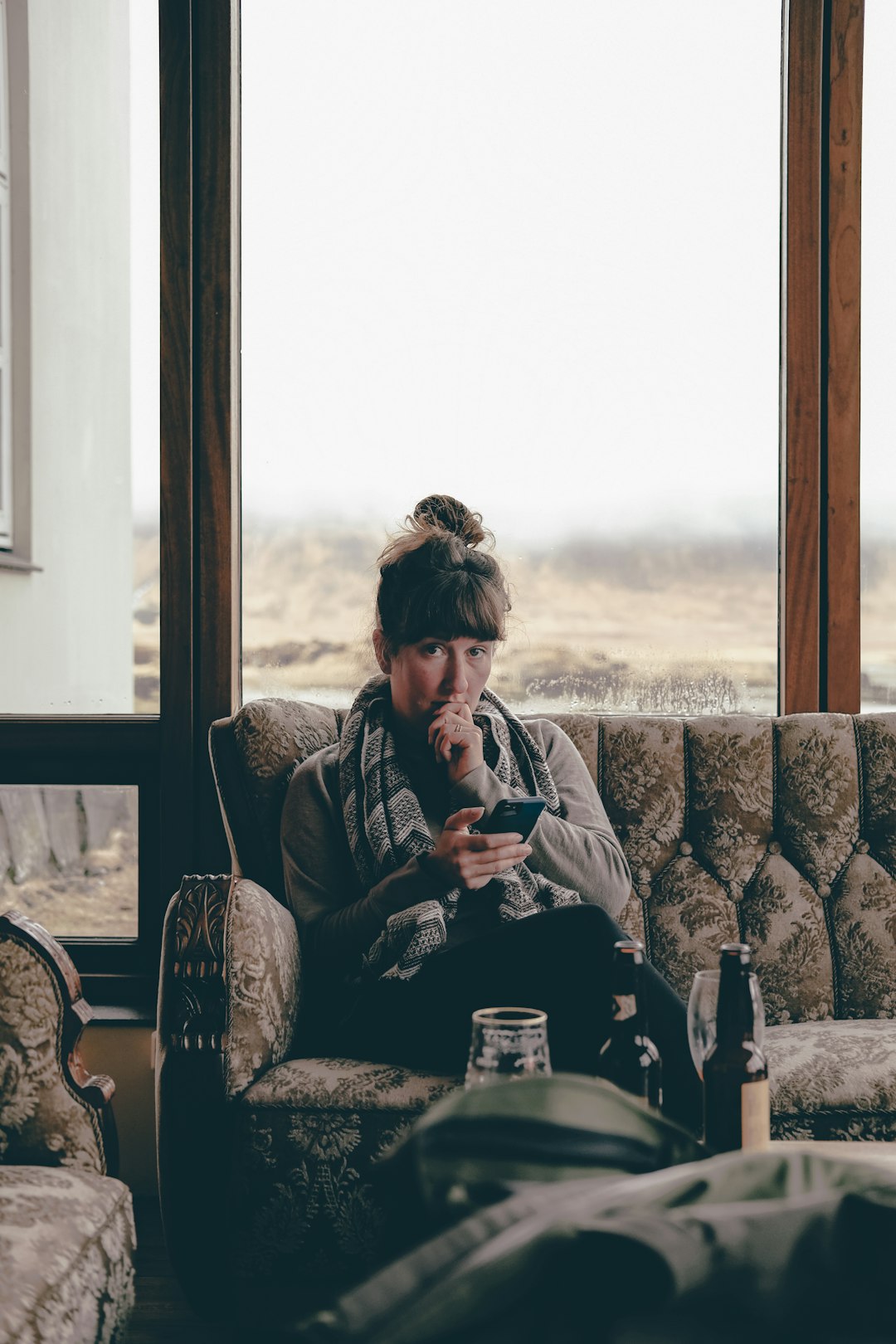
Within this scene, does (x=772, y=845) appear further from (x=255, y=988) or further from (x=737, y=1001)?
(x=737, y=1001)

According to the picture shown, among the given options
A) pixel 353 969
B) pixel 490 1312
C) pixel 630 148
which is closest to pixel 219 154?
pixel 630 148

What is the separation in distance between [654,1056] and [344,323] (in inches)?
79.3

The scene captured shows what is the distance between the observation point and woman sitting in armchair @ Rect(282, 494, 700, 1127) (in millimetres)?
1616

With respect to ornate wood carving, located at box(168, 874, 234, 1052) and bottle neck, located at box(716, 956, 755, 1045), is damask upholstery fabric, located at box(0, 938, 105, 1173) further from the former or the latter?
bottle neck, located at box(716, 956, 755, 1045)

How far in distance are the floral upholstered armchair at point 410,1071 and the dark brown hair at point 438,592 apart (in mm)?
320

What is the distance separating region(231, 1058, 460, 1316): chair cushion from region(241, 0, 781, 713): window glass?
125 cm

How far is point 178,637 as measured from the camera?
263 cm

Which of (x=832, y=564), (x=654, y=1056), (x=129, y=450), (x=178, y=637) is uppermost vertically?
(x=129, y=450)

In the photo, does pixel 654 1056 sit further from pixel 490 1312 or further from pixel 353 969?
pixel 353 969

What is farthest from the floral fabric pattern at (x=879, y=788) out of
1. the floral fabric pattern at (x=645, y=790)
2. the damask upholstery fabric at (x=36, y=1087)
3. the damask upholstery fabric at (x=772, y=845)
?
the damask upholstery fabric at (x=36, y=1087)

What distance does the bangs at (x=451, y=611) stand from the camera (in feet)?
6.31

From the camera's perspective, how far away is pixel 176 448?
8.59 ft

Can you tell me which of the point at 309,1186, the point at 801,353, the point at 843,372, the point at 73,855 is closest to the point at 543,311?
the point at 801,353

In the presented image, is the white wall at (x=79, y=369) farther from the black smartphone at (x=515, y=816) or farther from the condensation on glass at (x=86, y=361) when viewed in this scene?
the black smartphone at (x=515, y=816)
